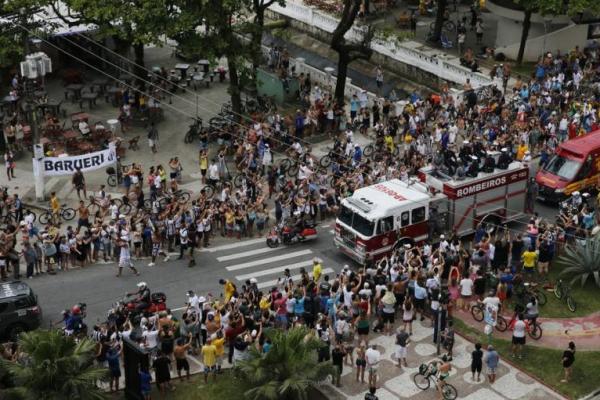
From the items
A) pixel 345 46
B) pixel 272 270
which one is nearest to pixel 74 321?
pixel 272 270

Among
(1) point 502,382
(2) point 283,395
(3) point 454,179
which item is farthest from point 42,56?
(1) point 502,382

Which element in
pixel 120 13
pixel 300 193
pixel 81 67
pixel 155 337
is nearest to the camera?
pixel 155 337

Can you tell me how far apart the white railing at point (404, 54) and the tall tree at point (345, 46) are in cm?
303

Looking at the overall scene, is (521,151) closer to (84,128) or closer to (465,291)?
(465,291)

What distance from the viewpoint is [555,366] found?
30.5 metres

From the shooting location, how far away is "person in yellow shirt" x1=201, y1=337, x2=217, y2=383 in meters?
29.2

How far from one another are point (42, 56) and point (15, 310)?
12.3 m

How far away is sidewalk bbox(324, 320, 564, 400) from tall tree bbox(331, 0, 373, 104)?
67.8ft

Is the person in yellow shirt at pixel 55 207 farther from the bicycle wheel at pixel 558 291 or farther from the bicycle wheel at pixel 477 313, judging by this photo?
the bicycle wheel at pixel 558 291

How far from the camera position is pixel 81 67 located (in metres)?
56.2

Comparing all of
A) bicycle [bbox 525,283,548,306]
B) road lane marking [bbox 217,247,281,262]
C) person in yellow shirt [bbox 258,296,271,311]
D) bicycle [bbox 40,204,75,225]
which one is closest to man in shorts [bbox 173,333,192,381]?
person in yellow shirt [bbox 258,296,271,311]

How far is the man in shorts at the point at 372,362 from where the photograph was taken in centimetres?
2881

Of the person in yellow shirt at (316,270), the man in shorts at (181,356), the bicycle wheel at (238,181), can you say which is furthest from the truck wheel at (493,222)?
the man in shorts at (181,356)

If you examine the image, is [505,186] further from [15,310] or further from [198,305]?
[15,310]
